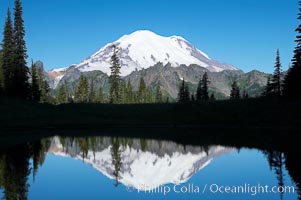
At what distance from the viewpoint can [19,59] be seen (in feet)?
229

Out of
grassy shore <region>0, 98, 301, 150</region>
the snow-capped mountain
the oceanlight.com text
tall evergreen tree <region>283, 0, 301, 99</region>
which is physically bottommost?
Result: the oceanlight.com text

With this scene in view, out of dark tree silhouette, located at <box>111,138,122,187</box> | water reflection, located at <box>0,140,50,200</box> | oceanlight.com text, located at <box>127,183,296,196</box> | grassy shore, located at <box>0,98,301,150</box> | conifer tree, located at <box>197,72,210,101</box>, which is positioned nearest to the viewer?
water reflection, located at <box>0,140,50,200</box>

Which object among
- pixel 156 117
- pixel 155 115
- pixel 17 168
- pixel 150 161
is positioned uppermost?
pixel 155 115

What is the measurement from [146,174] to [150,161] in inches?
163

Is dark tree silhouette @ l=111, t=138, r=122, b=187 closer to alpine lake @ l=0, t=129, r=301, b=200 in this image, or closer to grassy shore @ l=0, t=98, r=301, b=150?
alpine lake @ l=0, t=129, r=301, b=200

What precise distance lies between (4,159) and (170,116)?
48.1 metres

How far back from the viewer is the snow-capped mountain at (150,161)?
18109 mm

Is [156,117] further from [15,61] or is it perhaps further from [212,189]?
[212,189]

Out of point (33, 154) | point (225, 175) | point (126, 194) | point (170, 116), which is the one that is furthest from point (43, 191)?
point (170, 116)

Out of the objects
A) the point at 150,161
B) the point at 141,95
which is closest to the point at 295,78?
the point at 150,161

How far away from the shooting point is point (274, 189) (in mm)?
15289

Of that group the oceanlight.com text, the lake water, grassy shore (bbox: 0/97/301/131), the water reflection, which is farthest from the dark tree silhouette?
grassy shore (bbox: 0/97/301/131)

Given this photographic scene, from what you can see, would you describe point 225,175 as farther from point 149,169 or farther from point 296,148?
point 296,148

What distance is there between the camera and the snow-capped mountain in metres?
18.1
